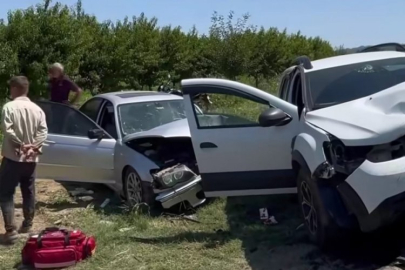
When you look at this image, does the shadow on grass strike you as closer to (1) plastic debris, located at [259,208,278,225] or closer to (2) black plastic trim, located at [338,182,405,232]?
(1) plastic debris, located at [259,208,278,225]

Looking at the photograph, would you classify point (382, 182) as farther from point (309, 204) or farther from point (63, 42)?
point (63, 42)

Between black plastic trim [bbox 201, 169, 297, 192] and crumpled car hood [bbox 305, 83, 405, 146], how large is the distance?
2.36ft

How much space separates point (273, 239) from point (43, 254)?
2.27m

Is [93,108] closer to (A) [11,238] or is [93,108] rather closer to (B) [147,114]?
(B) [147,114]

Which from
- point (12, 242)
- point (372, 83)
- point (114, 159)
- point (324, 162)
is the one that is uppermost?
point (372, 83)

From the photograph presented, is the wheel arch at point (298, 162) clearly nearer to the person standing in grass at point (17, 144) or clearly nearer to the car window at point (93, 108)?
the person standing in grass at point (17, 144)

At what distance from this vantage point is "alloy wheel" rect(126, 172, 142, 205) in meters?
8.16

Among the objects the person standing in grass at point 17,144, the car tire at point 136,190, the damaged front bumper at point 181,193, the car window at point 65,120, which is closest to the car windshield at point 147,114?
the car window at point 65,120

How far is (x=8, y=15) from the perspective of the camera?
16.0 meters

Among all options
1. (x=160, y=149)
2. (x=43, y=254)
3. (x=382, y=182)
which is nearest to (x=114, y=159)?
(x=160, y=149)

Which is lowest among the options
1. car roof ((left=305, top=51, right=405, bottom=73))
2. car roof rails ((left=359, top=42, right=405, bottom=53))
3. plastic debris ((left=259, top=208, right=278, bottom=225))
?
plastic debris ((left=259, top=208, right=278, bottom=225))

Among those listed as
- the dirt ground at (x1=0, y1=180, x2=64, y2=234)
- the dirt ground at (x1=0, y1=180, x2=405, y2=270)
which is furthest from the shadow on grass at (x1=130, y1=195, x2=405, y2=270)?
the dirt ground at (x1=0, y1=180, x2=64, y2=234)

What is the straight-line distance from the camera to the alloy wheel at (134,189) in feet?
26.8

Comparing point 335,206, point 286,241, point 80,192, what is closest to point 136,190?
point 80,192
